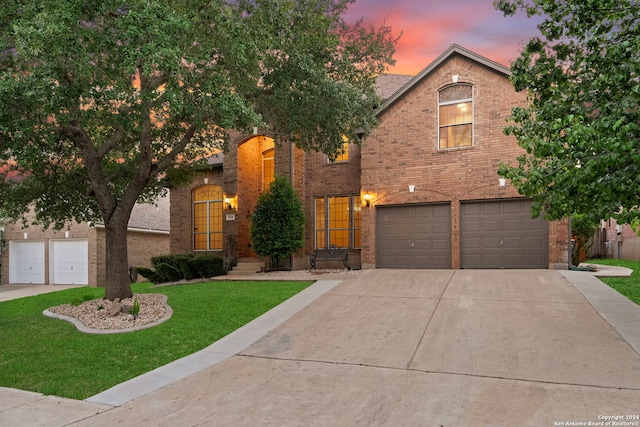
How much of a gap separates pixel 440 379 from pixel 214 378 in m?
3.10

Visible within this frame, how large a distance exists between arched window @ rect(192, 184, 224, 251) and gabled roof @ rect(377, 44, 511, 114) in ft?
29.9

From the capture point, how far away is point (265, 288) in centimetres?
1270

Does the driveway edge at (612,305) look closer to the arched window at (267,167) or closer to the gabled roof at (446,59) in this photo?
the gabled roof at (446,59)

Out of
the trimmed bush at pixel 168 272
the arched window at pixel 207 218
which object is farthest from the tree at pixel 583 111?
the arched window at pixel 207 218

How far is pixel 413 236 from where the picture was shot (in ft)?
48.7

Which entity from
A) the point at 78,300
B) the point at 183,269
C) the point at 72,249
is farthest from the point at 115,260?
the point at 72,249

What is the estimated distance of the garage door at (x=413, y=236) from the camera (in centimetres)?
1445

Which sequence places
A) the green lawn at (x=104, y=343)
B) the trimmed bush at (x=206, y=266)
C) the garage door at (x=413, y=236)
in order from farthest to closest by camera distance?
1. the trimmed bush at (x=206, y=266)
2. the garage door at (x=413, y=236)
3. the green lawn at (x=104, y=343)

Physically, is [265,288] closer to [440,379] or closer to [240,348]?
[240,348]

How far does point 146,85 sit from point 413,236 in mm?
9330

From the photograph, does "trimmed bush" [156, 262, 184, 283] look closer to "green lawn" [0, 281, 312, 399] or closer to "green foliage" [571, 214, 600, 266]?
"green lawn" [0, 281, 312, 399]

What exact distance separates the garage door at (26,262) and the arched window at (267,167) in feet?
46.1

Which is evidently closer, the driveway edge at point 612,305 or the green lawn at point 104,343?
the green lawn at point 104,343

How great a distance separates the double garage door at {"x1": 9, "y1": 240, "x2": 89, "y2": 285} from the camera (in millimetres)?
23109
